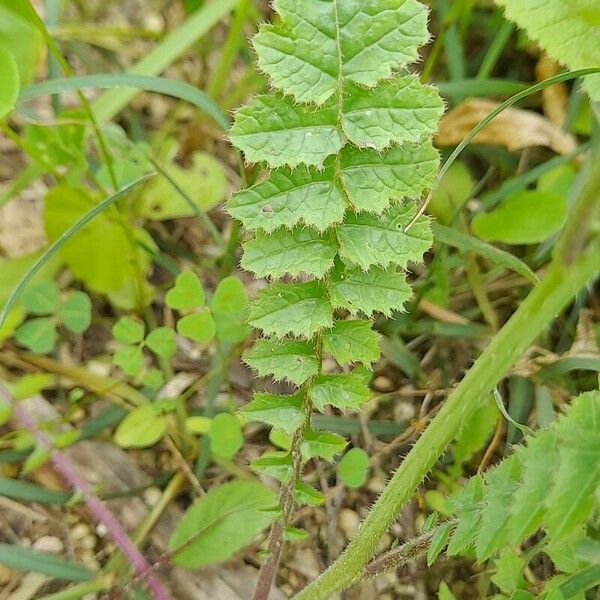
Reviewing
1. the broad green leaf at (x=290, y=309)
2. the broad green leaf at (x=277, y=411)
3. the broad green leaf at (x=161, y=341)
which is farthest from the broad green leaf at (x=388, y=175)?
the broad green leaf at (x=161, y=341)

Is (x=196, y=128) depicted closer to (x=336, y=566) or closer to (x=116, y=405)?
(x=116, y=405)

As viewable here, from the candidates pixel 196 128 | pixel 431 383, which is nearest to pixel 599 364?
pixel 431 383

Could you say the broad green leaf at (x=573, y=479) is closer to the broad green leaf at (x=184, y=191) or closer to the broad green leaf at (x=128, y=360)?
the broad green leaf at (x=128, y=360)

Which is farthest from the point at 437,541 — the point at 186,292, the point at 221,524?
the point at 186,292

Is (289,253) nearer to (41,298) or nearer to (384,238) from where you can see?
(384,238)

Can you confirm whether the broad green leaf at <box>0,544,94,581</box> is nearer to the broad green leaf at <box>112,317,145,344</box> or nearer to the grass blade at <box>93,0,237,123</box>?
the broad green leaf at <box>112,317,145,344</box>

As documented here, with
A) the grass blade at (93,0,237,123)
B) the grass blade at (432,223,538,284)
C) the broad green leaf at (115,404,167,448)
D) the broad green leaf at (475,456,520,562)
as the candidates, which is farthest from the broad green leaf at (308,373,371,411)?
the grass blade at (93,0,237,123)
